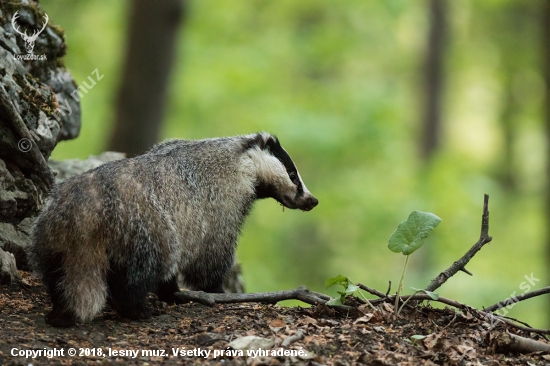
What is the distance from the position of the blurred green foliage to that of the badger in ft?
15.3

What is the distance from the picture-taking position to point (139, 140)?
955cm

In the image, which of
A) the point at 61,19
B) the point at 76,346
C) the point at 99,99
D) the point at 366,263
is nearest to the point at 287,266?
the point at 366,263

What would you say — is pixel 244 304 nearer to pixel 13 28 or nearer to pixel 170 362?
pixel 170 362

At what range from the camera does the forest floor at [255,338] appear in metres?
3.82

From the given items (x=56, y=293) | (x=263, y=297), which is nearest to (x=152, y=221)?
(x=56, y=293)

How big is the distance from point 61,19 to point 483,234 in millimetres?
10037

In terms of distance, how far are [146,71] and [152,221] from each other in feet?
18.2

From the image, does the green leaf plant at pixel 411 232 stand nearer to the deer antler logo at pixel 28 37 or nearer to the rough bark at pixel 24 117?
the rough bark at pixel 24 117

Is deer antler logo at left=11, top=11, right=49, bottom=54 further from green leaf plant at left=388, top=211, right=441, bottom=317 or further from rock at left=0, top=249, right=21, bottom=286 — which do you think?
green leaf plant at left=388, top=211, right=441, bottom=317

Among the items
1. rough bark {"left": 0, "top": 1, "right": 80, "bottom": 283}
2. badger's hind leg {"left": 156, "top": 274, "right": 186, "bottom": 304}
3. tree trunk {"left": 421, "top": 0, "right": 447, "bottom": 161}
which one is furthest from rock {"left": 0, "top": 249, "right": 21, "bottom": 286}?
tree trunk {"left": 421, "top": 0, "right": 447, "bottom": 161}

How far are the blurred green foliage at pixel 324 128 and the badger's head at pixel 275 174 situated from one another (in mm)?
4566

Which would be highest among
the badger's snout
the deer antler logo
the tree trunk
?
the tree trunk

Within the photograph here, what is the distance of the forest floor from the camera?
3.82 meters

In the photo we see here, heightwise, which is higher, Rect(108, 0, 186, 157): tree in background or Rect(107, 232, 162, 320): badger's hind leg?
Rect(108, 0, 186, 157): tree in background
